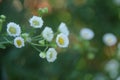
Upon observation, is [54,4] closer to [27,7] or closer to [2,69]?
[27,7]

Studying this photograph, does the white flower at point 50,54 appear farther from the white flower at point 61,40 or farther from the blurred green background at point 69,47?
the blurred green background at point 69,47

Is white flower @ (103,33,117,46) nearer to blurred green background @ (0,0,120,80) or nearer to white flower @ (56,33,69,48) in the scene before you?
blurred green background @ (0,0,120,80)

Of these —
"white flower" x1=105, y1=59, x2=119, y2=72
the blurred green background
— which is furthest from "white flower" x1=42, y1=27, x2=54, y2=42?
"white flower" x1=105, y1=59, x2=119, y2=72

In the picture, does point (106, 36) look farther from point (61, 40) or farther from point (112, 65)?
point (61, 40)

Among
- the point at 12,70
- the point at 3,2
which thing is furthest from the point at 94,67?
the point at 3,2

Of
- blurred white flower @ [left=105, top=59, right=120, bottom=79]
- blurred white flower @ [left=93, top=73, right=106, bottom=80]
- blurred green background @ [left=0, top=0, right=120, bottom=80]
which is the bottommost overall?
blurred white flower @ [left=93, top=73, right=106, bottom=80]

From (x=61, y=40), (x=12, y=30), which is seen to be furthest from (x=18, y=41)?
(x=61, y=40)
